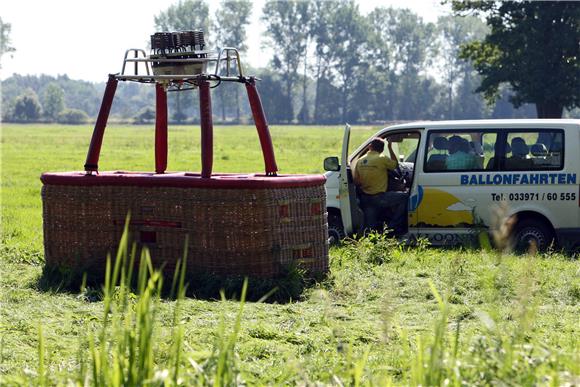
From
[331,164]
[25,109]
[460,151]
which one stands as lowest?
[25,109]

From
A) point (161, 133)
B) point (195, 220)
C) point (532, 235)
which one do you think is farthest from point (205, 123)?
point (532, 235)

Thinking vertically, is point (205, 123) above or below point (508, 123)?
above

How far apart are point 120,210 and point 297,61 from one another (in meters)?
129

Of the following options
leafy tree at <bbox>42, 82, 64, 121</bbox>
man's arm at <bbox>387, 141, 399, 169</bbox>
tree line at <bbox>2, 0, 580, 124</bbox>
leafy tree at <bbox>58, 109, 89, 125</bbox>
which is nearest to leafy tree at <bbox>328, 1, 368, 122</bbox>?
tree line at <bbox>2, 0, 580, 124</bbox>

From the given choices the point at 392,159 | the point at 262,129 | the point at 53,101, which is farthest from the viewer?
the point at 53,101

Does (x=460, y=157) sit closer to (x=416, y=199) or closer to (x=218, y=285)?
(x=416, y=199)

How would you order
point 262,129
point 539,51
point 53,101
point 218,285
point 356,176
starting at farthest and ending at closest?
point 53,101 < point 539,51 < point 356,176 < point 262,129 < point 218,285

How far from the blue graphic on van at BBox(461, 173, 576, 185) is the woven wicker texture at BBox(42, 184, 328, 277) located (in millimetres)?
2981

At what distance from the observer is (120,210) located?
11164 millimetres

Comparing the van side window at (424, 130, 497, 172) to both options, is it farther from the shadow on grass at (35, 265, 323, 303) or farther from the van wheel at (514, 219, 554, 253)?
the shadow on grass at (35, 265, 323, 303)

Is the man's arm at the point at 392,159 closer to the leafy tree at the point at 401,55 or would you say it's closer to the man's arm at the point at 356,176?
the man's arm at the point at 356,176

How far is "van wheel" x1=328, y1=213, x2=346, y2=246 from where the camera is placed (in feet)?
45.8

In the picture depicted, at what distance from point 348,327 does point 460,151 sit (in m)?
5.42

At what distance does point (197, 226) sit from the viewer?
10742mm
